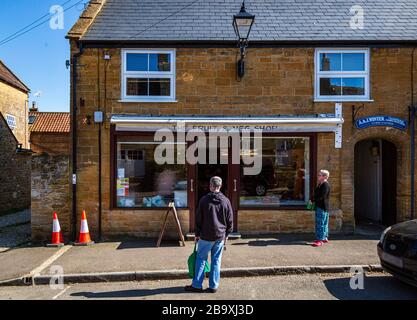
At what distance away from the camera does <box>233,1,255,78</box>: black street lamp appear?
8445 millimetres

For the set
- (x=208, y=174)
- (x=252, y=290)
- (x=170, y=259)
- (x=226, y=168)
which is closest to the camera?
(x=252, y=290)

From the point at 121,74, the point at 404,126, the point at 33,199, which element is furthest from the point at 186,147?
the point at 404,126

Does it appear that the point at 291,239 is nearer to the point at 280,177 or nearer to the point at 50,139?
the point at 280,177

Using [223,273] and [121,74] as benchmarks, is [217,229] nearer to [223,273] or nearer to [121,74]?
[223,273]

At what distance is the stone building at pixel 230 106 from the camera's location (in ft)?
30.9

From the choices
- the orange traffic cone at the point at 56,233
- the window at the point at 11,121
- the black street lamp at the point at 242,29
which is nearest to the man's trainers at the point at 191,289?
the orange traffic cone at the point at 56,233

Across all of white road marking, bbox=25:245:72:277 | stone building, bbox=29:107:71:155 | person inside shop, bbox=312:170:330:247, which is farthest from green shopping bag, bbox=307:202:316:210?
stone building, bbox=29:107:71:155

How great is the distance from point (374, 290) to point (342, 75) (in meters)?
5.70

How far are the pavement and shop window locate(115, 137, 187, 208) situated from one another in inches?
48.1

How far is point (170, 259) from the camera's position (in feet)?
24.5

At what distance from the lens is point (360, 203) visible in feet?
40.6

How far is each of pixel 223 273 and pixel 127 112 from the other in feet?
15.8

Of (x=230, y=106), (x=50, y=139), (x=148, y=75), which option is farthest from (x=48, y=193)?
(x=50, y=139)

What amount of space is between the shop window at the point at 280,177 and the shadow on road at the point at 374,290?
11.7 feet
